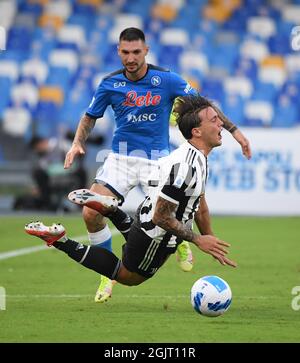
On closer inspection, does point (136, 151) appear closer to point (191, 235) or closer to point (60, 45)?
point (191, 235)

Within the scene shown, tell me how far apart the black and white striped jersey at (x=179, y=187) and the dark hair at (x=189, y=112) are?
14cm

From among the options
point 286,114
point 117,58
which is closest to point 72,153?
point 286,114

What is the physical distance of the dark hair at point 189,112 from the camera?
321 inches

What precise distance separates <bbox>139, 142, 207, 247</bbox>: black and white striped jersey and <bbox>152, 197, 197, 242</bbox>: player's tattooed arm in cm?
5

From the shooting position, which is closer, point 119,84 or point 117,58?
point 119,84

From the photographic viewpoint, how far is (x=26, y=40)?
25656 mm

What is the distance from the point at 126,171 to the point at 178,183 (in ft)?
8.28

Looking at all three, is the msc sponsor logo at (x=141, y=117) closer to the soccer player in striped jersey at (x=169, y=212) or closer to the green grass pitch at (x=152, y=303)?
the soccer player in striped jersey at (x=169, y=212)

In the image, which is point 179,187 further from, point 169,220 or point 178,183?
point 169,220

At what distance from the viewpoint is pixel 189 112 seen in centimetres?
820

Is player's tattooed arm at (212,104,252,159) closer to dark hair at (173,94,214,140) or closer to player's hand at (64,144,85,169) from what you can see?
dark hair at (173,94,214,140)

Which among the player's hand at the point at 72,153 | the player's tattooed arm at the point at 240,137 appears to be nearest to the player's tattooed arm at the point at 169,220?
the player's hand at the point at 72,153

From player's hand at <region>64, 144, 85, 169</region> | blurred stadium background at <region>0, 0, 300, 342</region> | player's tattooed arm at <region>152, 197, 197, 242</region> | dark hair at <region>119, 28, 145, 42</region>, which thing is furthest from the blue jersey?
player's tattooed arm at <region>152, 197, 197, 242</region>

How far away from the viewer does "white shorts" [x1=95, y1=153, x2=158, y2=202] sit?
400 inches
